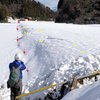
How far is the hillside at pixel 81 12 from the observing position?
27403 millimetres

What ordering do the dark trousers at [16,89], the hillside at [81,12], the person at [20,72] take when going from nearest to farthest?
the person at [20,72]
the dark trousers at [16,89]
the hillside at [81,12]

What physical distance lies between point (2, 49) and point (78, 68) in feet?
22.9

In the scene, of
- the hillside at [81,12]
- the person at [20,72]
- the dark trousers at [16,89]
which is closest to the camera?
the person at [20,72]

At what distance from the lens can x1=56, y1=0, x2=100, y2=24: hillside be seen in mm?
27403

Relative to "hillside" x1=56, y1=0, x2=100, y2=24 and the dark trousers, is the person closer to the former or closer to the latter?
the dark trousers

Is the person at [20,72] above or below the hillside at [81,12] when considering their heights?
below

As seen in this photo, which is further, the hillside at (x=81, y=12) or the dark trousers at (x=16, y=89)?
the hillside at (x=81, y=12)

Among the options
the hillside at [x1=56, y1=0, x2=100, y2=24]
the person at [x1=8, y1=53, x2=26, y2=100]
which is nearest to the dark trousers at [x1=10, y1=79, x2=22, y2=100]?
the person at [x1=8, y1=53, x2=26, y2=100]

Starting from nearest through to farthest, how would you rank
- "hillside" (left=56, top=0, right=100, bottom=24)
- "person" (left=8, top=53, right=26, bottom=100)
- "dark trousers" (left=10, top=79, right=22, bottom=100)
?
"person" (left=8, top=53, right=26, bottom=100) < "dark trousers" (left=10, top=79, right=22, bottom=100) < "hillside" (left=56, top=0, right=100, bottom=24)

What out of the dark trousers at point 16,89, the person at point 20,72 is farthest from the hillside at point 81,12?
the dark trousers at point 16,89

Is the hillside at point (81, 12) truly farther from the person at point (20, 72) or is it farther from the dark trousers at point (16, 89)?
the dark trousers at point (16, 89)

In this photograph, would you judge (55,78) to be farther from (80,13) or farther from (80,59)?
(80,13)

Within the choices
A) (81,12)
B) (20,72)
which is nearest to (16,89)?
(20,72)

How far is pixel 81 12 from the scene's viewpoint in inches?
1199
